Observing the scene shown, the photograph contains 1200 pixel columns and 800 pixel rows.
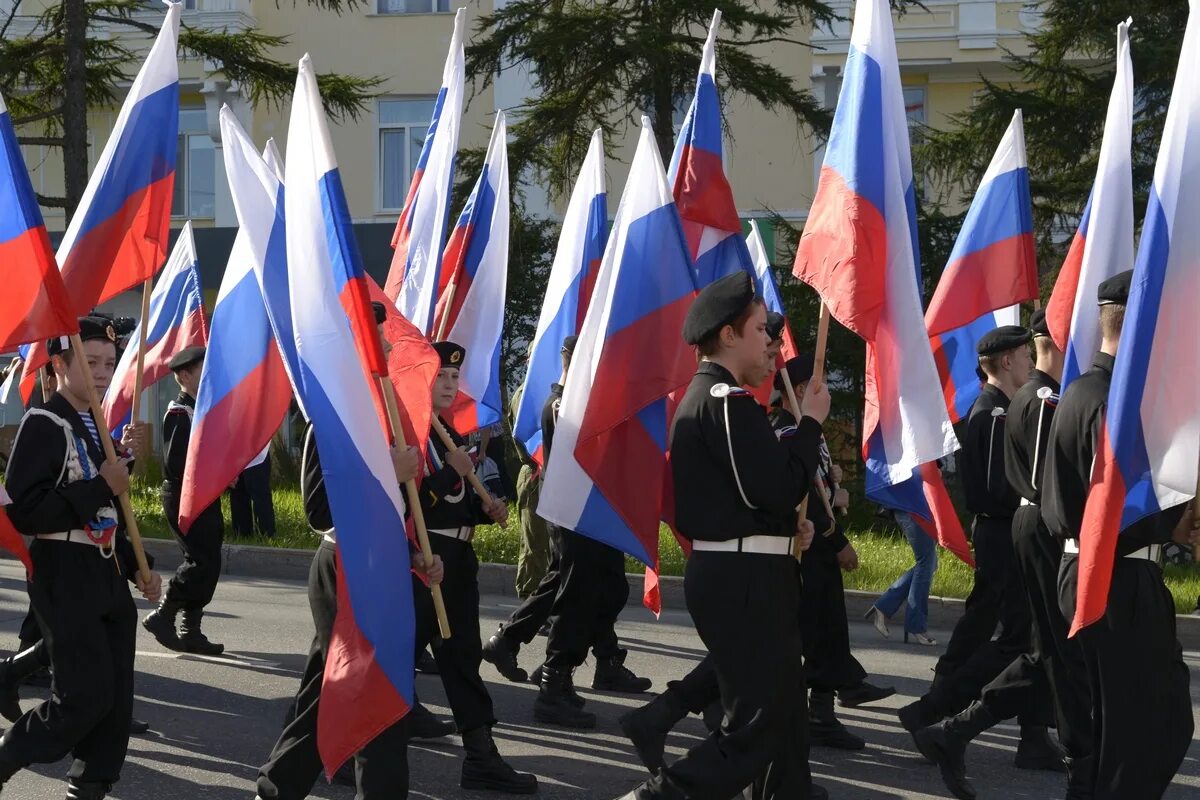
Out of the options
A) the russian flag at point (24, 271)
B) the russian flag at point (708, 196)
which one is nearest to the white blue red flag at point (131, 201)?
the russian flag at point (24, 271)

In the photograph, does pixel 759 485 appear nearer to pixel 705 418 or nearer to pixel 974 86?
pixel 705 418

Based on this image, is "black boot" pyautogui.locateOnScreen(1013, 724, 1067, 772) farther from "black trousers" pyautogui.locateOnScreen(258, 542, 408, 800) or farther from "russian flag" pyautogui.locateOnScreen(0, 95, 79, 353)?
"russian flag" pyautogui.locateOnScreen(0, 95, 79, 353)

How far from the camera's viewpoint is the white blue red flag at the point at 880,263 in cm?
604

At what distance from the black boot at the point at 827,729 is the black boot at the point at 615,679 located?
138 centimetres

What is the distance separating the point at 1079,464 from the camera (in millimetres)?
5008

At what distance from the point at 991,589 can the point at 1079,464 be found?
7.89ft

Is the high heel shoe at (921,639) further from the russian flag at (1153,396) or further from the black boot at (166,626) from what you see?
the russian flag at (1153,396)

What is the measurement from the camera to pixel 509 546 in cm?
1388

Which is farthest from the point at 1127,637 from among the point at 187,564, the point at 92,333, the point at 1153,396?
the point at 187,564

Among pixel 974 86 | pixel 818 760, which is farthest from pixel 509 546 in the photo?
pixel 974 86

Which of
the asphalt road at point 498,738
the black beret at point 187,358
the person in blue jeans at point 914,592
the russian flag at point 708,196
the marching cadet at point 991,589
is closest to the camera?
the asphalt road at point 498,738

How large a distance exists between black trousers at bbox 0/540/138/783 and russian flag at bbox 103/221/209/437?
407cm

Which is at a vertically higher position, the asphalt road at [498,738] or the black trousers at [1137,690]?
the black trousers at [1137,690]

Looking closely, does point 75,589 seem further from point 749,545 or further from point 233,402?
point 749,545
